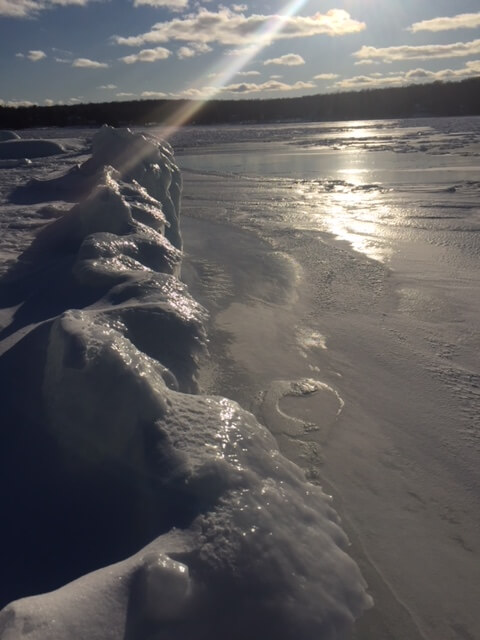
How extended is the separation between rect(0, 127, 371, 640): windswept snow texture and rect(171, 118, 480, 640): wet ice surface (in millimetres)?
395

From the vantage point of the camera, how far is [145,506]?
5.88 feet

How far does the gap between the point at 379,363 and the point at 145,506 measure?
2.35 m

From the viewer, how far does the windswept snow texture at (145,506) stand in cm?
146

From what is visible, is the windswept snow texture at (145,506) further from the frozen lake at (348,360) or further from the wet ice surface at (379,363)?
the wet ice surface at (379,363)

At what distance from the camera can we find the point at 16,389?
90.6 inches

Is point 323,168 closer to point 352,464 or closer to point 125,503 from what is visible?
point 352,464

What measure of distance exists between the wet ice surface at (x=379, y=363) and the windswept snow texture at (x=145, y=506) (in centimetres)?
39

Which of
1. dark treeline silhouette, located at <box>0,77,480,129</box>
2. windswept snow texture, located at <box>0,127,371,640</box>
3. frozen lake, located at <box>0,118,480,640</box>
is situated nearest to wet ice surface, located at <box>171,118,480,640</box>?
frozen lake, located at <box>0,118,480,640</box>

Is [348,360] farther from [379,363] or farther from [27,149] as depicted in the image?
[27,149]

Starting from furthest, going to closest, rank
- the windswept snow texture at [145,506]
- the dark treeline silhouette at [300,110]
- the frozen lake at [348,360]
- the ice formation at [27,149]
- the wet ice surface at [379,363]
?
the dark treeline silhouette at [300,110] → the ice formation at [27,149] → the wet ice surface at [379,363] → the frozen lake at [348,360] → the windswept snow texture at [145,506]

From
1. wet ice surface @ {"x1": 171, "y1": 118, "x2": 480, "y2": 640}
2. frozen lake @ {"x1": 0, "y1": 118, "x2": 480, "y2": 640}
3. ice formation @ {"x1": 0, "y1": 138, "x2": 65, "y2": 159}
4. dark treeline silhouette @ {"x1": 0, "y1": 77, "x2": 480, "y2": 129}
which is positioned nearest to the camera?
frozen lake @ {"x1": 0, "y1": 118, "x2": 480, "y2": 640}

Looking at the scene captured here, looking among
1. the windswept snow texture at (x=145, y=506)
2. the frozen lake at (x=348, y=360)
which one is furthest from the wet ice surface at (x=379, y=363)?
the windswept snow texture at (x=145, y=506)

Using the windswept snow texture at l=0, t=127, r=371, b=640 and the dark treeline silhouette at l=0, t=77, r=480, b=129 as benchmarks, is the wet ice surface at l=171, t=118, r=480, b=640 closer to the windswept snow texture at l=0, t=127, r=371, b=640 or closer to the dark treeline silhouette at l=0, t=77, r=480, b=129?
the windswept snow texture at l=0, t=127, r=371, b=640

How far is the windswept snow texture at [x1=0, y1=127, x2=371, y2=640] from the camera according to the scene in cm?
146
